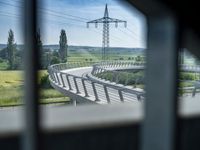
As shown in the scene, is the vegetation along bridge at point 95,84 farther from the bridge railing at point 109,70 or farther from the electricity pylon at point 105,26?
the electricity pylon at point 105,26

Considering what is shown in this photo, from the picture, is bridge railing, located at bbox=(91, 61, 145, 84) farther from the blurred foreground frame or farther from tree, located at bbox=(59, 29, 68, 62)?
the blurred foreground frame

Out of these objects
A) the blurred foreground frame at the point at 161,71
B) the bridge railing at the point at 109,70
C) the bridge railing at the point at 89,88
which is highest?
the blurred foreground frame at the point at 161,71

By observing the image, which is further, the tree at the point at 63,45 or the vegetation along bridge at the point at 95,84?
the vegetation along bridge at the point at 95,84

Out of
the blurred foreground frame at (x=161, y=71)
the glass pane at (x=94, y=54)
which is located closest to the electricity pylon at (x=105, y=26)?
the glass pane at (x=94, y=54)

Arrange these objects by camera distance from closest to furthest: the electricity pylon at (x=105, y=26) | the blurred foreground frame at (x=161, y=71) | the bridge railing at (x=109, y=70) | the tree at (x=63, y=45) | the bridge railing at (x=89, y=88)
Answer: the blurred foreground frame at (x=161, y=71) < the tree at (x=63, y=45) < the electricity pylon at (x=105, y=26) < the bridge railing at (x=89, y=88) < the bridge railing at (x=109, y=70)

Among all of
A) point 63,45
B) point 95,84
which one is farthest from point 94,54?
point 95,84

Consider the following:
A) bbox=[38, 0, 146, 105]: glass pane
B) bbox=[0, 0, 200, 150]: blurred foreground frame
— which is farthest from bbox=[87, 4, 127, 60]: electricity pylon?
bbox=[0, 0, 200, 150]: blurred foreground frame

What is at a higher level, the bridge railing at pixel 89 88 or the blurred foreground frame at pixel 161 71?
the blurred foreground frame at pixel 161 71

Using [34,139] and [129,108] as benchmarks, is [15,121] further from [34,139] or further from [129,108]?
[34,139]

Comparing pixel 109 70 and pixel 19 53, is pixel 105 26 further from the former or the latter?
pixel 19 53

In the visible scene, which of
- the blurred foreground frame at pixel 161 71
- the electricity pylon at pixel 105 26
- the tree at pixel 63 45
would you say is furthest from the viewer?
the electricity pylon at pixel 105 26
